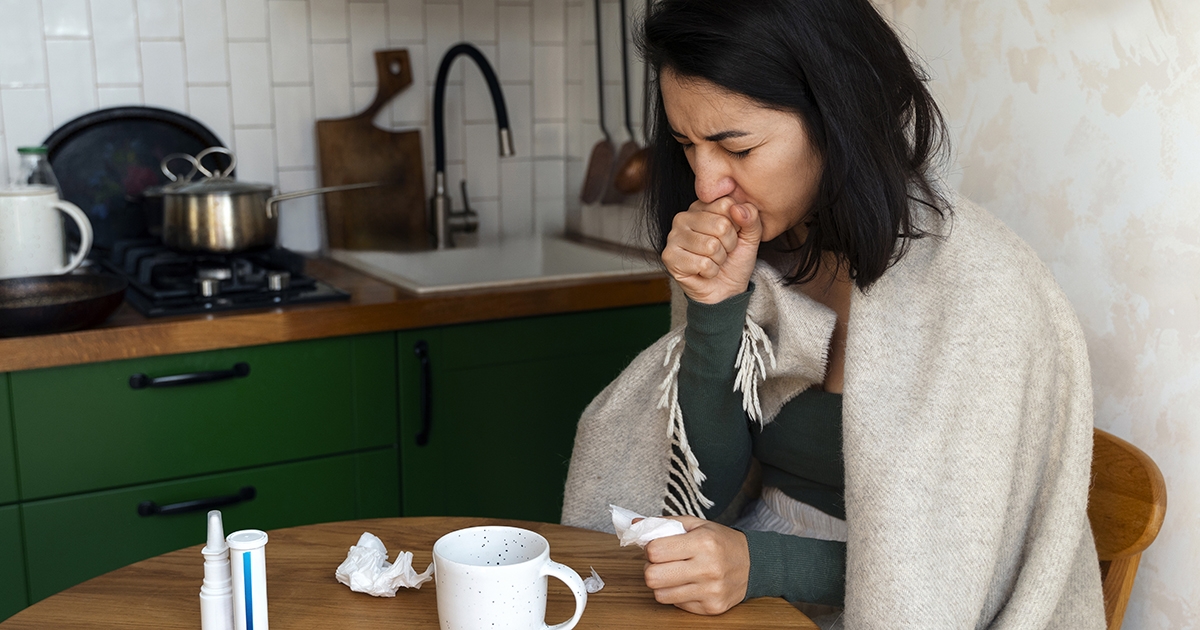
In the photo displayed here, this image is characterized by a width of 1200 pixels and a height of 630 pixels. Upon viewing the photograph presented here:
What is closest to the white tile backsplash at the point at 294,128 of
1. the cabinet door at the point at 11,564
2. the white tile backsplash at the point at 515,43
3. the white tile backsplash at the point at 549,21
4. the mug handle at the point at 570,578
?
the white tile backsplash at the point at 515,43

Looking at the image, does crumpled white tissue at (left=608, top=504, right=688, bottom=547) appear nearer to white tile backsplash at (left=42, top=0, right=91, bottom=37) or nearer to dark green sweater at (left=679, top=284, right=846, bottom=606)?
dark green sweater at (left=679, top=284, right=846, bottom=606)

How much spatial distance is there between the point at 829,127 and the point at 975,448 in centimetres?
34

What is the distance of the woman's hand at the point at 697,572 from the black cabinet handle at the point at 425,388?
3.08ft

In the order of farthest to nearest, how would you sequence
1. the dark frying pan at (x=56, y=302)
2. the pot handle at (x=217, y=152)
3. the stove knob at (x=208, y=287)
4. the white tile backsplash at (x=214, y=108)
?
the white tile backsplash at (x=214, y=108)
the pot handle at (x=217, y=152)
the stove knob at (x=208, y=287)
the dark frying pan at (x=56, y=302)

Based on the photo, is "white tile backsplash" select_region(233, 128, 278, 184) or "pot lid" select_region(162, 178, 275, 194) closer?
"pot lid" select_region(162, 178, 275, 194)

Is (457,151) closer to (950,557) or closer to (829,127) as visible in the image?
(829,127)

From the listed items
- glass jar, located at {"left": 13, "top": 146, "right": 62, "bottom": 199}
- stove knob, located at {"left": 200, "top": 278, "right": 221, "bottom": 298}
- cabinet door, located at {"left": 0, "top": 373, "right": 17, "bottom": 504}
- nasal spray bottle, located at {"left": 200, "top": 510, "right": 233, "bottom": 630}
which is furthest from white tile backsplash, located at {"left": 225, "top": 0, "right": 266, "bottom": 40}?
nasal spray bottle, located at {"left": 200, "top": 510, "right": 233, "bottom": 630}

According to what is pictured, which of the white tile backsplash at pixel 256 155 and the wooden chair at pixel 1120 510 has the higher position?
the white tile backsplash at pixel 256 155

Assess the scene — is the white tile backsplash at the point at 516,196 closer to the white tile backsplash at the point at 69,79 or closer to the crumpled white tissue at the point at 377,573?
the white tile backsplash at the point at 69,79

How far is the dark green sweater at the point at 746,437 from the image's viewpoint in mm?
1061

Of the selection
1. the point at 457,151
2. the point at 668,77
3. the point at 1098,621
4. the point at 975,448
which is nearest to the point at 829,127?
the point at 668,77

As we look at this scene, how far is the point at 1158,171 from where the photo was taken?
1104 mm

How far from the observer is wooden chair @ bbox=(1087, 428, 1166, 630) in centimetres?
103

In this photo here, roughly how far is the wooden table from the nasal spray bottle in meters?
0.05
